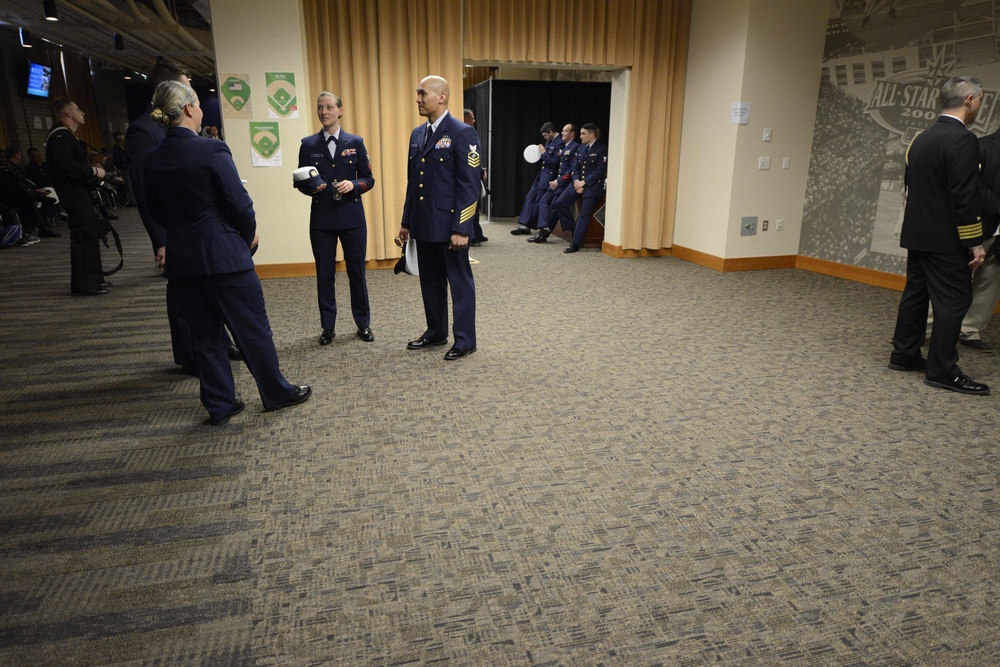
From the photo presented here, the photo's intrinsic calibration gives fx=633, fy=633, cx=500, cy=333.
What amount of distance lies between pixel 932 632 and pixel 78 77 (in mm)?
17936

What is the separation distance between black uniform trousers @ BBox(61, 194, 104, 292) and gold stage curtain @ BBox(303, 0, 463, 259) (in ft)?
7.16

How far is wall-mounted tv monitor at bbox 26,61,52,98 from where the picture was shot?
11727mm

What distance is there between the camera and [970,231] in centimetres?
326

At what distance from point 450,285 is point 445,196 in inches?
21.2

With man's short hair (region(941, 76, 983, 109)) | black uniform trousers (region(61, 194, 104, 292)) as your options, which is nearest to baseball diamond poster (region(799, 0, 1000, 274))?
man's short hair (region(941, 76, 983, 109))

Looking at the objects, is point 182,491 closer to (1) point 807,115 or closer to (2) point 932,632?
(2) point 932,632

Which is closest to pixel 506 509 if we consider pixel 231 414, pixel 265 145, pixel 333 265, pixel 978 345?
pixel 231 414

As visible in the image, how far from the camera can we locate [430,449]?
279 centimetres

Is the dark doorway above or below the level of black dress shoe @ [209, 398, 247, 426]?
above

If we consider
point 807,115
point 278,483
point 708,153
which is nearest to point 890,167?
point 807,115

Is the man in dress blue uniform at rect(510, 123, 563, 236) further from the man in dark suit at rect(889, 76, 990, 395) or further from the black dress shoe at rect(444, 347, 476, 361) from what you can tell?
the man in dark suit at rect(889, 76, 990, 395)

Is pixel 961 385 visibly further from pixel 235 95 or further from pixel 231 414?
pixel 235 95

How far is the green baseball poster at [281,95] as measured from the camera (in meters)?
5.92

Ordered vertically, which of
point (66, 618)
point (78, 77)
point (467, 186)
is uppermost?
point (78, 77)
